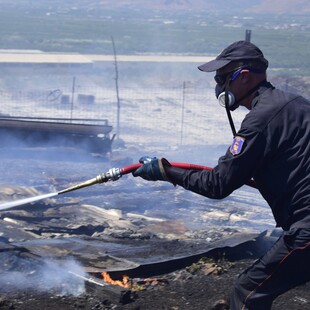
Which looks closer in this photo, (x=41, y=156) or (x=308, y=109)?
(x=308, y=109)

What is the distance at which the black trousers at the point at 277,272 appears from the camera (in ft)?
13.4

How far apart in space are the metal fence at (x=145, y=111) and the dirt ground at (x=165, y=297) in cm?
1130

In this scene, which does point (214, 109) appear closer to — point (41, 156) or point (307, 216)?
point (41, 156)

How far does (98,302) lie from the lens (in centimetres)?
539

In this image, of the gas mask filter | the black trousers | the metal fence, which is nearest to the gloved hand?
the gas mask filter

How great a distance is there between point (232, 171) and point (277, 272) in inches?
24.6

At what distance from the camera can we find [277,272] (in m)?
4.13

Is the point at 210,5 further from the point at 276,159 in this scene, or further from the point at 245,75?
the point at 276,159

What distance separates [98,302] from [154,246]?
1724 mm

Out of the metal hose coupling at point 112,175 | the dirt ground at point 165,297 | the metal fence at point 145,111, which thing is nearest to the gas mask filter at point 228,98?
the metal hose coupling at point 112,175

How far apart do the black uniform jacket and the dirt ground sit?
154cm

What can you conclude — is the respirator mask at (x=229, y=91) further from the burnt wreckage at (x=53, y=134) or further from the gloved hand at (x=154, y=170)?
the burnt wreckage at (x=53, y=134)

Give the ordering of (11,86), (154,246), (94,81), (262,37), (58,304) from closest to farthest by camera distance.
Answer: (58,304), (154,246), (11,86), (94,81), (262,37)

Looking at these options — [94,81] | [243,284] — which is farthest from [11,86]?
[243,284]
